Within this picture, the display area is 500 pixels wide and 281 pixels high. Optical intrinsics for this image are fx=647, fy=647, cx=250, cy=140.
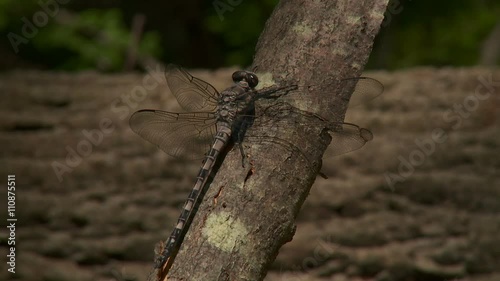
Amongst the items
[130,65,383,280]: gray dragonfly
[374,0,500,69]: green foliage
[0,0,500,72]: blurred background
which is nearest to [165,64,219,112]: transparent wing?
[130,65,383,280]: gray dragonfly

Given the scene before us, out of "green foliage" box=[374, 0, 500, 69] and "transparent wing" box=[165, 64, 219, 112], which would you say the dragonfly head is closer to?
"transparent wing" box=[165, 64, 219, 112]

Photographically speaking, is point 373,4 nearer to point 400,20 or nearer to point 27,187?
point 27,187

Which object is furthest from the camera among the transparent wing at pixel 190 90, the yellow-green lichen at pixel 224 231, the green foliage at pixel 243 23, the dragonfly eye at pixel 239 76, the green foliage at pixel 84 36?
the green foliage at pixel 243 23

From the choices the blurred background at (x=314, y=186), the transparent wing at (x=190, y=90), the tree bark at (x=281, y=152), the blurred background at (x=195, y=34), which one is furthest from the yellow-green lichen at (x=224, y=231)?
the blurred background at (x=195, y=34)

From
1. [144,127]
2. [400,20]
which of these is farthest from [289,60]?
[400,20]

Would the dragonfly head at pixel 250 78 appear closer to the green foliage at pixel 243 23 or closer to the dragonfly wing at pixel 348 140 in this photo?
the dragonfly wing at pixel 348 140

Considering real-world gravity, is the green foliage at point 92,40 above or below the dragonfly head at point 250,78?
above

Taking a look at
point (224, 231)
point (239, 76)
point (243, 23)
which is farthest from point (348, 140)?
point (243, 23)

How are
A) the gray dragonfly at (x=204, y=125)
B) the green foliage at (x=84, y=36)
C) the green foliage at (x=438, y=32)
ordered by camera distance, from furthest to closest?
the green foliage at (x=438, y=32) < the green foliage at (x=84, y=36) < the gray dragonfly at (x=204, y=125)
